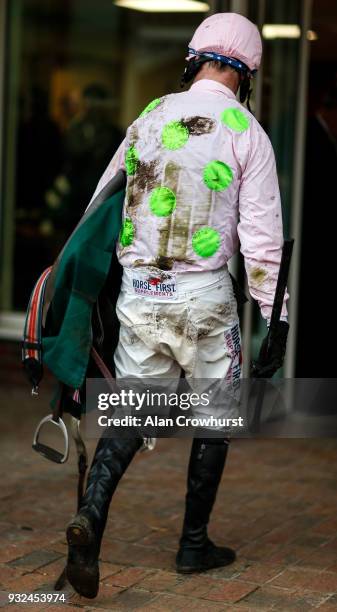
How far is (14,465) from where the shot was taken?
5.71m

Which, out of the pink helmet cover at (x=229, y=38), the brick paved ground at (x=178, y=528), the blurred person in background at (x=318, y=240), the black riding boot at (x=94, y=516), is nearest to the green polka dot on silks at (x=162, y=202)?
the pink helmet cover at (x=229, y=38)

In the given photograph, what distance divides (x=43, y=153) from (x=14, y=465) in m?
4.57

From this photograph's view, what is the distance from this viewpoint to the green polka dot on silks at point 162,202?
3854 mm

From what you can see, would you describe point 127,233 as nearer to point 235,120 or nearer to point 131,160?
point 131,160

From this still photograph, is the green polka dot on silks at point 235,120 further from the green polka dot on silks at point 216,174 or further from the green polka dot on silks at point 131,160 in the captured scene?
the green polka dot on silks at point 131,160

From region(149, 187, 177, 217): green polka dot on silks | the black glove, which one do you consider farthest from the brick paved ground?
region(149, 187, 177, 217): green polka dot on silks

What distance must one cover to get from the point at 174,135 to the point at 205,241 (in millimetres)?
398

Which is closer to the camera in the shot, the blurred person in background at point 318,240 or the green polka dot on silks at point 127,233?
the green polka dot on silks at point 127,233

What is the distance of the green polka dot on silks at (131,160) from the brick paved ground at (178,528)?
1.55 meters

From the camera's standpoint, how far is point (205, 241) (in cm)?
386

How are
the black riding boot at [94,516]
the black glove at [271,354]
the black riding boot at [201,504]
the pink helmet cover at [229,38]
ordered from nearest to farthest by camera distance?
the black riding boot at [94,516] < the black glove at [271,354] < the pink helmet cover at [229,38] < the black riding boot at [201,504]

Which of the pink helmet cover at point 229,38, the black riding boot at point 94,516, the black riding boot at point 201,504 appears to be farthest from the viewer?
the black riding boot at point 201,504

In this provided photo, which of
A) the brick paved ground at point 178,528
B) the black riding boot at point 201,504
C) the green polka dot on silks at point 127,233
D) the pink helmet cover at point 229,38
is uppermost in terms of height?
the pink helmet cover at point 229,38

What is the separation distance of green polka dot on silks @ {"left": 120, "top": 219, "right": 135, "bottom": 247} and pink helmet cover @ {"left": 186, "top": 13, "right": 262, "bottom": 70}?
69 cm
